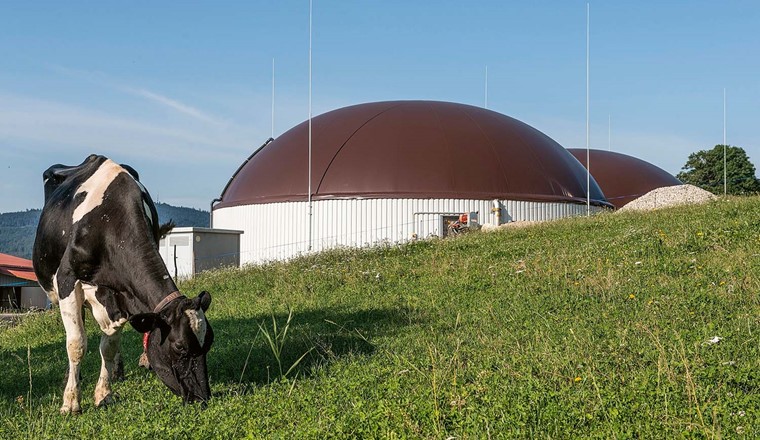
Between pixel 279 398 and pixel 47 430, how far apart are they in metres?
2.07

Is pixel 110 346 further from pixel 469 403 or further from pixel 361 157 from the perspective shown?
pixel 361 157

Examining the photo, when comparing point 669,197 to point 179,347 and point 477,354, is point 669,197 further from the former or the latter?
point 179,347

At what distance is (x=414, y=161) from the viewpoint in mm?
34000

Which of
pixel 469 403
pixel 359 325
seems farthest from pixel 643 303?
pixel 469 403

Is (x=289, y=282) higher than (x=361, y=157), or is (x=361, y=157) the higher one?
(x=361, y=157)

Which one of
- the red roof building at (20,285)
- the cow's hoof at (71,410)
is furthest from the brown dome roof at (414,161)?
the cow's hoof at (71,410)

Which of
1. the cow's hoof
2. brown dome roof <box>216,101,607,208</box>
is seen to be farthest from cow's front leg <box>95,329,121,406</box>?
brown dome roof <box>216,101,607,208</box>

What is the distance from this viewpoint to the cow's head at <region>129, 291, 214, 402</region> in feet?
24.1

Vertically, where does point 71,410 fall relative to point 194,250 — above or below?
below

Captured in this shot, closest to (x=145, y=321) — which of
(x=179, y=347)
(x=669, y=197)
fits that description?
(x=179, y=347)

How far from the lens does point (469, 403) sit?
6.08 meters

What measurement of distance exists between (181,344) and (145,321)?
43 cm

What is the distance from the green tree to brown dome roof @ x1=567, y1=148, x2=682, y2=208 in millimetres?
14471

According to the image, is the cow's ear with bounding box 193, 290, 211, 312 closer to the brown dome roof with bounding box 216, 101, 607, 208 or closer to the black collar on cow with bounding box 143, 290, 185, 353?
the black collar on cow with bounding box 143, 290, 185, 353
